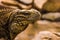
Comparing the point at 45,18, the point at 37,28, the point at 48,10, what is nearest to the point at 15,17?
the point at 37,28

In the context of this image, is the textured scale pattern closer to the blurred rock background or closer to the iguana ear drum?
the iguana ear drum

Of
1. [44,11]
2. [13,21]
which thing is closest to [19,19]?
[13,21]

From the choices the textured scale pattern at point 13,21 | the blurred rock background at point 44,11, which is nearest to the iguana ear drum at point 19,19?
the textured scale pattern at point 13,21

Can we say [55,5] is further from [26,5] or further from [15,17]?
[15,17]

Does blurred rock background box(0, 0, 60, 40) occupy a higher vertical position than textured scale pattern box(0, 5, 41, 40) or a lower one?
lower

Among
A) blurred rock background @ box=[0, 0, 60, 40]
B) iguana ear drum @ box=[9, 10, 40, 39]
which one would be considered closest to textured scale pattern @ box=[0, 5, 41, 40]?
iguana ear drum @ box=[9, 10, 40, 39]

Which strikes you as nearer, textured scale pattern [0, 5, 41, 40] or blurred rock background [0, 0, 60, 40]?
textured scale pattern [0, 5, 41, 40]

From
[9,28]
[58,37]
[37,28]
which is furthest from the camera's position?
[37,28]

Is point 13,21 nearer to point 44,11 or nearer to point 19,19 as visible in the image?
point 19,19
